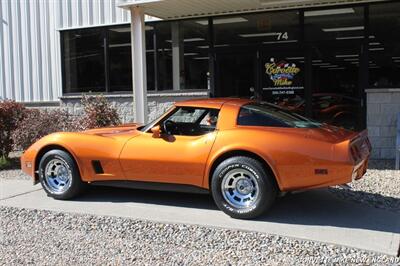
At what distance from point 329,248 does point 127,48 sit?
342 inches

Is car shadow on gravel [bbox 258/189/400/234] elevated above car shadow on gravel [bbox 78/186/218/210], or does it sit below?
below

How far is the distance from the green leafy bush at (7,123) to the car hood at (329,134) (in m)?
7.01

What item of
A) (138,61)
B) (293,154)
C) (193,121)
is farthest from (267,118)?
(138,61)

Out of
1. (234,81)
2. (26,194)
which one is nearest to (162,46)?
(234,81)

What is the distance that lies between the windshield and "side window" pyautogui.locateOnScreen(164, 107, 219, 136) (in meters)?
0.38

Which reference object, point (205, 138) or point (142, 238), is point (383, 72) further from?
point (142, 238)

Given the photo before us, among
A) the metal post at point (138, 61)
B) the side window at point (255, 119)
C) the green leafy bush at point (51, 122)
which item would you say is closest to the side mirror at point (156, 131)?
the side window at point (255, 119)

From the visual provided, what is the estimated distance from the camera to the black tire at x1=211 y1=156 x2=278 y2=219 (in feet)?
18.8

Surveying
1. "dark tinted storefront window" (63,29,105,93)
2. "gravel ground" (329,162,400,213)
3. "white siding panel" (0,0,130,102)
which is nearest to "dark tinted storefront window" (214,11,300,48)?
"dark tinted storefront window" (63,29,105,93)

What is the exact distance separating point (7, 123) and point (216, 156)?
635 cm

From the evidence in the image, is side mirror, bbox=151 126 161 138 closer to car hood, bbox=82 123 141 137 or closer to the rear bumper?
car hood, bbox=82 123 141 137

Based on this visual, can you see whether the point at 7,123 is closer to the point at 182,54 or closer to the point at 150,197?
the point at 182,54

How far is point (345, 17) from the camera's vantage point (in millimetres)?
10461

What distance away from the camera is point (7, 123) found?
1076 centimetres
